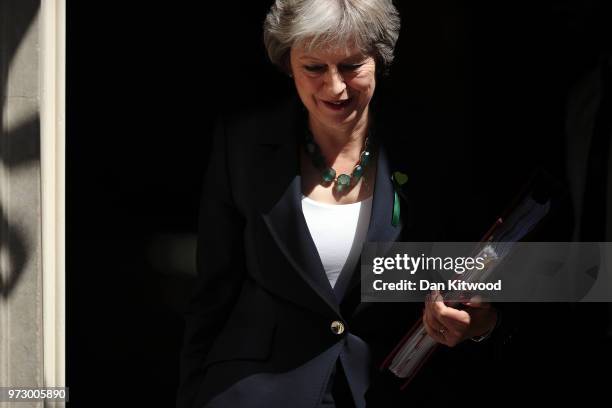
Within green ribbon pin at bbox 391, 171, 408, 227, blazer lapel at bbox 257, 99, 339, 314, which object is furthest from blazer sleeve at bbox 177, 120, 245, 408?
green ribbon pin at bbox 391, 171, 408, 227

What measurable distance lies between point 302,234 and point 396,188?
31 centimetres

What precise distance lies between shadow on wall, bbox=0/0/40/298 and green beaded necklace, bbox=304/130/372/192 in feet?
3.08

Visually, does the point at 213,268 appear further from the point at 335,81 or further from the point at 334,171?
the point at 335,81

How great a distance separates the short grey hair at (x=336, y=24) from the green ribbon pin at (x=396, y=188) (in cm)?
35

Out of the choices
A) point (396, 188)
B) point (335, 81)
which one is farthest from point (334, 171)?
point (335, 81)

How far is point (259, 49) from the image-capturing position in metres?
3.89

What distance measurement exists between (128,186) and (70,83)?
472mm

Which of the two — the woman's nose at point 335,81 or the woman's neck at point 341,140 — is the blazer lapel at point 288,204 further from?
the woman's nose at point 335,81

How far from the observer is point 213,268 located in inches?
119

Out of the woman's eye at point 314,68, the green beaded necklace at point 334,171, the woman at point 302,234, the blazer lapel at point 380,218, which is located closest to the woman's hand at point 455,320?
the woman at point 302,234

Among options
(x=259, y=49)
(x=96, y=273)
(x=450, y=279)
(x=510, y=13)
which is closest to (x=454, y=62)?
(x=510, y=13)

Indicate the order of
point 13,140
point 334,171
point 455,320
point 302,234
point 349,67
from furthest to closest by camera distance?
point 13,140 < point 334,171 < point 302,234 < point 349,67 < point 455,320

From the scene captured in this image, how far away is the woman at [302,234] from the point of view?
2781 mm

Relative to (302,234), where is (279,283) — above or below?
below
